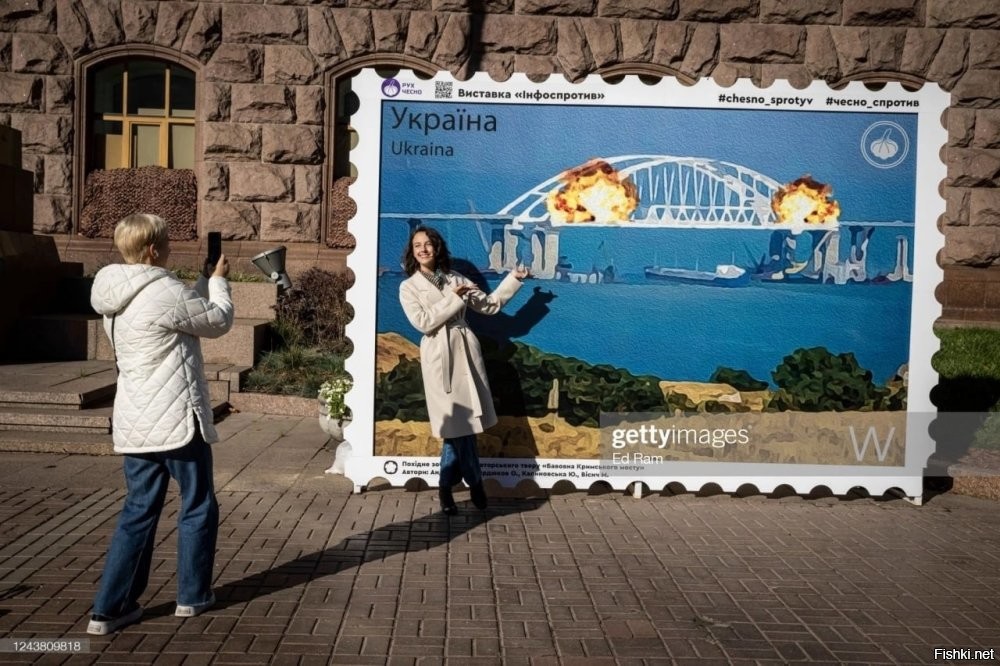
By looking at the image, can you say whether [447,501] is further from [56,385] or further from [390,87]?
[56,385]

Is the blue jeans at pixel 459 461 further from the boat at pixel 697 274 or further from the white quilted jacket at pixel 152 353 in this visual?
the white quilted jacket at pixel 152 353

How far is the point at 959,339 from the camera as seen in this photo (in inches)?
484

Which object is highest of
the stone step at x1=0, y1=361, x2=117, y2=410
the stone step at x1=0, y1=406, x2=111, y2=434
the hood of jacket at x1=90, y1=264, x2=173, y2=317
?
the hood of jacket at x1=90, y1=264, x2=173, y2=317

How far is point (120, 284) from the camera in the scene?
486 centimetres

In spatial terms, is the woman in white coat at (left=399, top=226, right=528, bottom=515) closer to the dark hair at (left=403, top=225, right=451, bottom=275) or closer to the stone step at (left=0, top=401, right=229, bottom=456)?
the dark hair at (left=403, top=225, right=451, bottom=275)

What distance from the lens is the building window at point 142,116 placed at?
15.5 metres

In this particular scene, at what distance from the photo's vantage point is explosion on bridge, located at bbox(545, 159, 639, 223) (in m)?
7.85

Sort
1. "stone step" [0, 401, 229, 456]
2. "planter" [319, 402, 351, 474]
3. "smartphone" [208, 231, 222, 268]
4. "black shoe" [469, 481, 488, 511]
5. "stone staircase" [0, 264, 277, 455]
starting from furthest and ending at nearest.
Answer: "stone staircase" [0, 264, 277, 455] < "stone step" [0, 401, 229, 456] < "planter" [319, 402, 351, 474] < "black shoe" [469, 481, 488, 511] < "smartphone" [208, 231, 222, 268]

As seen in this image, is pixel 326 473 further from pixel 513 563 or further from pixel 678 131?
pixel 678 131

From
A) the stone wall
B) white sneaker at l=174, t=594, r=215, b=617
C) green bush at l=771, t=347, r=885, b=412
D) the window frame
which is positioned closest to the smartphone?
white sneaker at l=174, t=594, r=215, b=617

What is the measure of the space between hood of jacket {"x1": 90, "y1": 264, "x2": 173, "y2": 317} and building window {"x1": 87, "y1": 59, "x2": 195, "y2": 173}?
11397 millimetres

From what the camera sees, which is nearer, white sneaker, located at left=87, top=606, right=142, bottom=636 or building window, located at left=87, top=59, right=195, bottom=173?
white sneaker, located at left=87, top=606, right=142, bottom=636

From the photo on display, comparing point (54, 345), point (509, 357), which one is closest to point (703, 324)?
point (509, 357)

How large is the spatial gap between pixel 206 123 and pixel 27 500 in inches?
344
